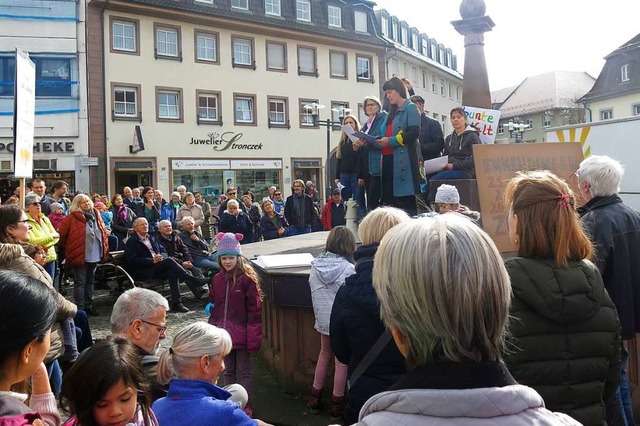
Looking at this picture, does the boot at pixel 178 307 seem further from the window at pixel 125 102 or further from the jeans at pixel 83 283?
the window at pixel 125 102

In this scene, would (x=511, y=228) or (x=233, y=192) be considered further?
(x=233, y=192)

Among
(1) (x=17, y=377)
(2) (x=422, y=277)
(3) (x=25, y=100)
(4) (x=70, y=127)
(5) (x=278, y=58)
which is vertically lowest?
(1) (x=17, y=377)

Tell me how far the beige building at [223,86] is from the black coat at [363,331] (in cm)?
2165

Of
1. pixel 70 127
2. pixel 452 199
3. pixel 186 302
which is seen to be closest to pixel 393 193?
pixel 452 199

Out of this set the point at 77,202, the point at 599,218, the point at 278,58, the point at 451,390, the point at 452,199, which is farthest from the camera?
the point at 278,58

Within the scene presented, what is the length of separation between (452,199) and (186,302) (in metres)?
5.98

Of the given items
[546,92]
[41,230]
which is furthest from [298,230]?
[546,92]

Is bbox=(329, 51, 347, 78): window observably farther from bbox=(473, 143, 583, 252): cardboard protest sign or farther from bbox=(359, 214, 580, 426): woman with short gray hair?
bbox=(359, 214, 580, 426): woman with short gray hair

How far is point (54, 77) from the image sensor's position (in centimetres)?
2561

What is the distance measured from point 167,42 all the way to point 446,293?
2930 centimetres

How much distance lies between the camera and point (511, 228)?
2355 mm

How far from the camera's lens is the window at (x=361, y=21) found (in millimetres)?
36000

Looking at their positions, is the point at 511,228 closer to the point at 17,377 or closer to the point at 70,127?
the point at 17,377

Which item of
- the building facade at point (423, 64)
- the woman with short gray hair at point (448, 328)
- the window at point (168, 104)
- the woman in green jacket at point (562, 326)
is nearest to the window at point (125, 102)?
the window at point (168, 104)
